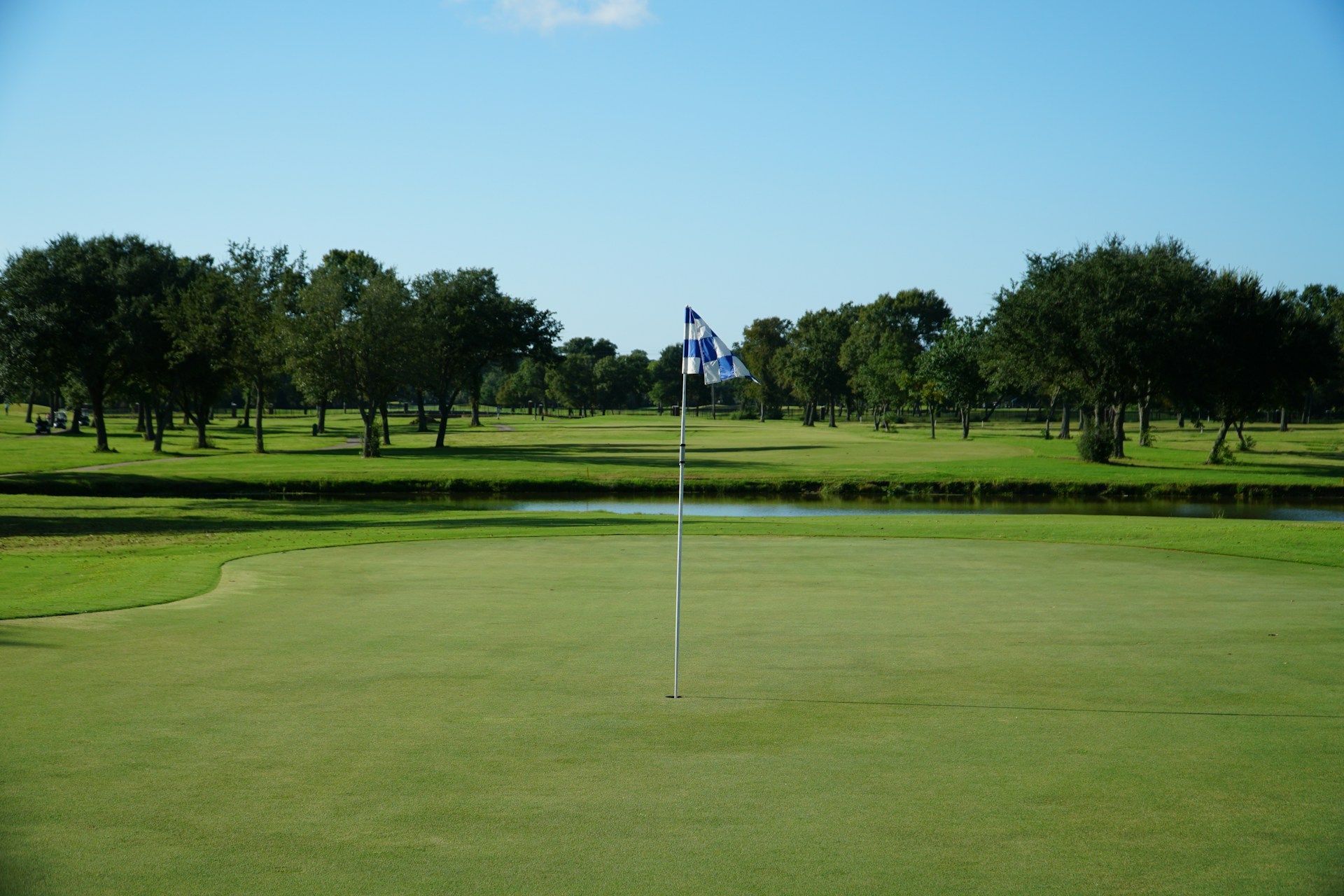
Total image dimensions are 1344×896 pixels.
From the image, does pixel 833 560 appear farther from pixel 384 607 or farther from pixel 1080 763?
pixel 1080 763

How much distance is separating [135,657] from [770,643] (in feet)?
21.6

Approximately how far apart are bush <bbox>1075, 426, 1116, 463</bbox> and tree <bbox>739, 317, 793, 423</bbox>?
9504 centimetres

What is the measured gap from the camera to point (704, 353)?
10375 millimetres

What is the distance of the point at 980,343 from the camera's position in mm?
66000

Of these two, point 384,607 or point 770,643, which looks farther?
point 384,607

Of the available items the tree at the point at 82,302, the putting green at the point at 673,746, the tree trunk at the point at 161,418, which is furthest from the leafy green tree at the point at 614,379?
the putting green at the point at 673,746

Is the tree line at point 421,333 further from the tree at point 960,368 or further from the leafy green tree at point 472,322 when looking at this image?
the tree at point 960,368

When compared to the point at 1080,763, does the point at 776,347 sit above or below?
above

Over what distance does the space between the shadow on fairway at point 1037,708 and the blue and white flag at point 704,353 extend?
2976 millimetres

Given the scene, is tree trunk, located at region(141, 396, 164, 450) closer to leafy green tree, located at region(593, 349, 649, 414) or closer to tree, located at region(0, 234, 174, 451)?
tree, located at region(0, 234, 174, 451)

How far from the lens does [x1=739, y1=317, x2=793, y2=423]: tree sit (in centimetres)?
16138

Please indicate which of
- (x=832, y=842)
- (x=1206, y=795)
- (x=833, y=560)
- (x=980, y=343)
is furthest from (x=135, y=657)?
(x=980, y=343)

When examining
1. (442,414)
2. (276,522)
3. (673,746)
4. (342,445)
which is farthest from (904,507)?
(342,445)

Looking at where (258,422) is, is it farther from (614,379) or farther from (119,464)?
(614,379)
